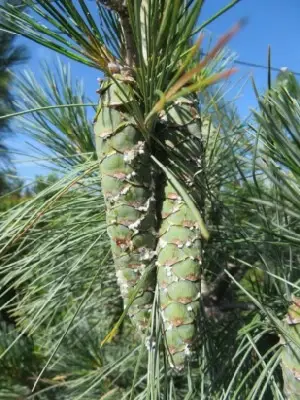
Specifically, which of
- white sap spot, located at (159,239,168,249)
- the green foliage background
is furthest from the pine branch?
white sap spot, located at (159,239,168,249)

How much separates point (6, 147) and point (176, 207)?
6.99 feet

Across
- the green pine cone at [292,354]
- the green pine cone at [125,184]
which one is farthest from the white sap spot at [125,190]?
the green pine cone at [292,354]

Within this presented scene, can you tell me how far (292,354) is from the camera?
0.35 meters

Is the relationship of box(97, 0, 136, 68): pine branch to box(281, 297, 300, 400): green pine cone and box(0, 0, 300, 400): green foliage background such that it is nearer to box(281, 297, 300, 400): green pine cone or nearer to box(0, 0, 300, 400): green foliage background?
box(0, 0, 300, 400): green foliage background

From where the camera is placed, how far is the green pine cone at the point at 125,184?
320 mm

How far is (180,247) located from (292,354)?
0.38 ft

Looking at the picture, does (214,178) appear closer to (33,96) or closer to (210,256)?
(210,256)

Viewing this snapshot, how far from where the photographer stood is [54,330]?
698 millimetres

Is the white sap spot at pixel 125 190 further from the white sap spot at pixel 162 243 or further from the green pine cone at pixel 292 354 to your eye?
the green pine cone at pixel 292 354

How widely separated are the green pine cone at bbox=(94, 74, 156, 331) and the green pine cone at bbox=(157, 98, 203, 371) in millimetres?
14

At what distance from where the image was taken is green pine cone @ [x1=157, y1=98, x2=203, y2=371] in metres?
0.34

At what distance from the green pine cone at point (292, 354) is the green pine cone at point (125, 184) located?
11 cm

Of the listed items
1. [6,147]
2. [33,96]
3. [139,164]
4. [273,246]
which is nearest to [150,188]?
[139,164]

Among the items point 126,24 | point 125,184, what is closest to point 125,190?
point 125,184
